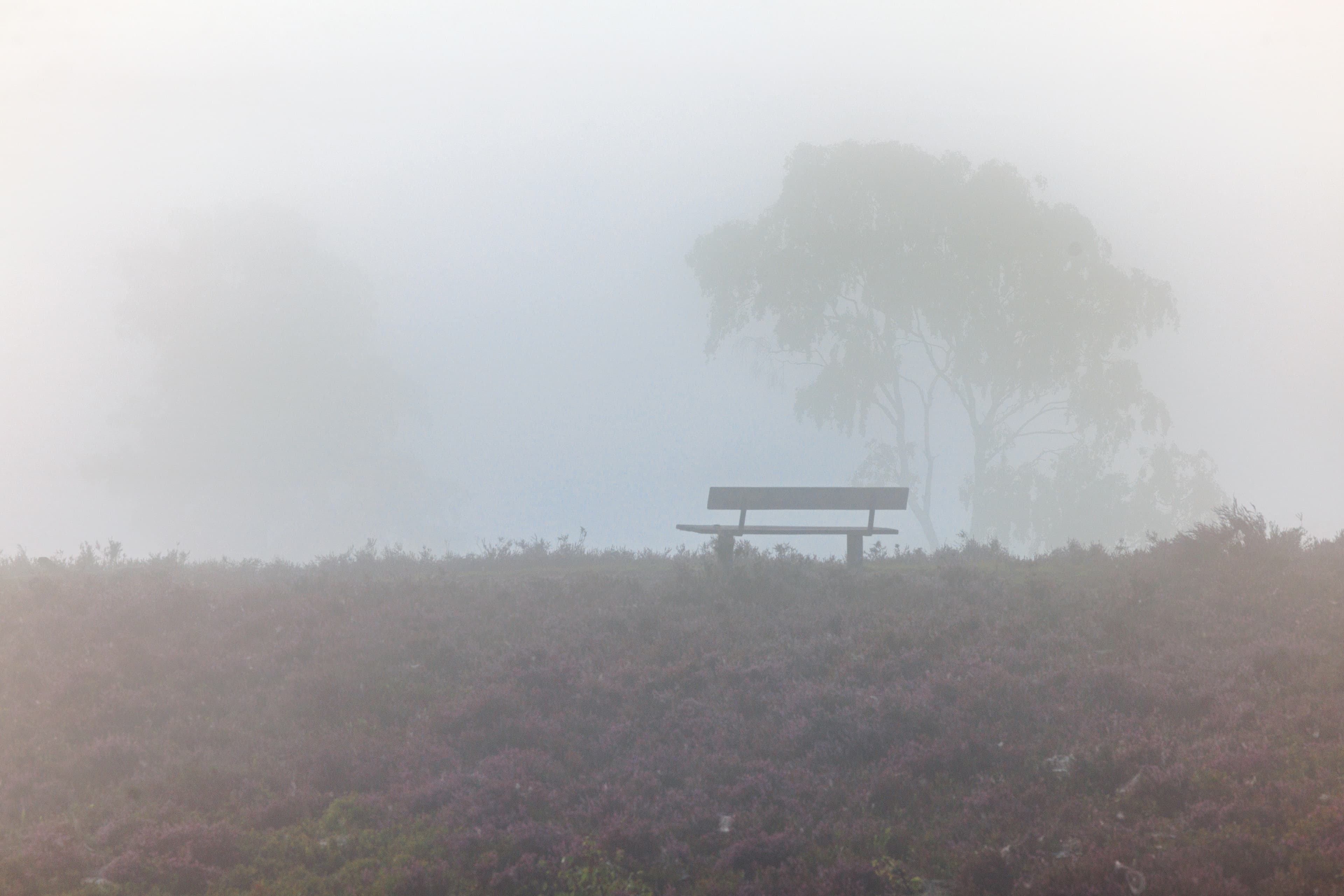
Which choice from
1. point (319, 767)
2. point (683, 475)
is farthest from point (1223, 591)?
point (683, 475)

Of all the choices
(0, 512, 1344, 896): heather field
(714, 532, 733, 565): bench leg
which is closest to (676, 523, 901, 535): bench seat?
(714, 532, 733, 565): bench leg

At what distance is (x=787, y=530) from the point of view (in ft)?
44.9

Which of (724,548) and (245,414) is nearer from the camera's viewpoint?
(724,548)

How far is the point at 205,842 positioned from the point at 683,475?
67552mm

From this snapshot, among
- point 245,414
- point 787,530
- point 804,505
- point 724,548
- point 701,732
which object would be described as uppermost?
point 245,414

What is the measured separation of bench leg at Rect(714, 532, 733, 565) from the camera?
1259cm

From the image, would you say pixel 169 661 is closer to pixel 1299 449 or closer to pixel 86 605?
pixel 86 605

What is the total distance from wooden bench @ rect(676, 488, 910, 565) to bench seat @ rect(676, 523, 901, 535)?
0.04 ft

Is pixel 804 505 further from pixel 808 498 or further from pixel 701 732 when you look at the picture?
pixel 701 732

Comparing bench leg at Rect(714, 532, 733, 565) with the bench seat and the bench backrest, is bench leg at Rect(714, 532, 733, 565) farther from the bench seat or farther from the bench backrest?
the bench backrest

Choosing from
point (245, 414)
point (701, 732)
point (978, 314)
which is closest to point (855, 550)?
point (701, 732)

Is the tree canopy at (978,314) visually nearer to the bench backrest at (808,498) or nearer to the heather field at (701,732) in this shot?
the bench backrest at (808,498)

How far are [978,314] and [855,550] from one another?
23.6 meters

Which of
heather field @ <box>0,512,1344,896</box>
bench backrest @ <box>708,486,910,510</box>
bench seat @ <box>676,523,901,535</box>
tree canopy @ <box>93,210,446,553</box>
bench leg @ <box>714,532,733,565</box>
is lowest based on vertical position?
heather field @ <box>0,512,1344,896</box>
